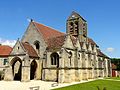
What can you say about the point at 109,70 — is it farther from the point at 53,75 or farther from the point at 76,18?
the point at 53,75

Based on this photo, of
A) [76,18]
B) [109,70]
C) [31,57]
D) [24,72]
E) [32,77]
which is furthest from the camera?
[109,70]

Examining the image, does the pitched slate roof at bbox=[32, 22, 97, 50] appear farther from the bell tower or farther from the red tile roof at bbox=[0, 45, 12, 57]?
the red tile roof at bbox=[0, 45, 12, 57]

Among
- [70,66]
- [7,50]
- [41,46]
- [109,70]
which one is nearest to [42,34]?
[41,46]

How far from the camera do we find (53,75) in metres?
33.3

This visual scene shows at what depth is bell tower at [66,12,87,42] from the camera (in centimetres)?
4606

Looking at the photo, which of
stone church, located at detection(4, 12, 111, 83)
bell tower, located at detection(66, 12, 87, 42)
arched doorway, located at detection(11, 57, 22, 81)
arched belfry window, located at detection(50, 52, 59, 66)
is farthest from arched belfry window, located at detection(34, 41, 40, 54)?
bell tower, located at detection(66, 12, 87, 42)

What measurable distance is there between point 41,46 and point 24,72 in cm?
693

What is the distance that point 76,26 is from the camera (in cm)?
4703

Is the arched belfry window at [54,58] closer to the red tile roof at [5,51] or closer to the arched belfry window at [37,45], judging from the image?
the arched belfry window at [37,45]

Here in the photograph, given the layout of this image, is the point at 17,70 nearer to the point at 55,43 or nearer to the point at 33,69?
the point at 33,69

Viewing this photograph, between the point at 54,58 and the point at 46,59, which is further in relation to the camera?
the point at 46,59

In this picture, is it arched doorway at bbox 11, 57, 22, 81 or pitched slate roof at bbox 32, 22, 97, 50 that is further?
arched doorway at bbox 11, 57, 22, 81

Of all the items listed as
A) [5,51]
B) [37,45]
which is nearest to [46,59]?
[37,45]

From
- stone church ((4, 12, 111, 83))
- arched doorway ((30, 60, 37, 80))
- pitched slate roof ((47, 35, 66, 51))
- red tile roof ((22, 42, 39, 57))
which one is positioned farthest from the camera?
arched doorway ((30, 60, 37, 80))
